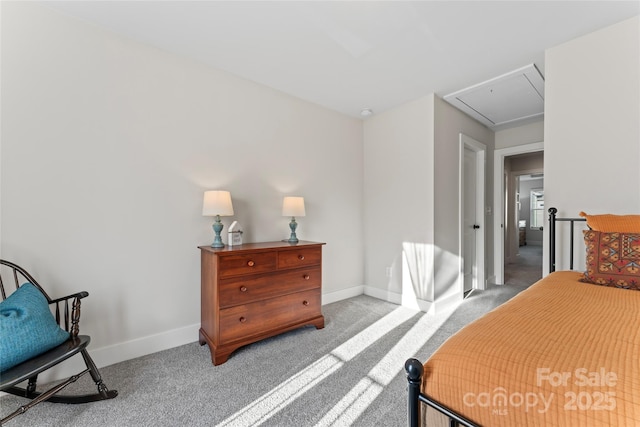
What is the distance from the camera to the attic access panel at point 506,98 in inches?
104

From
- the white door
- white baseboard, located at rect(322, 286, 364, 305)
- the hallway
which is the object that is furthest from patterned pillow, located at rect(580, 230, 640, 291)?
the hallway

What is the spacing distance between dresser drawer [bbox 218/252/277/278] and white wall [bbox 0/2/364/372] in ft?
1.62

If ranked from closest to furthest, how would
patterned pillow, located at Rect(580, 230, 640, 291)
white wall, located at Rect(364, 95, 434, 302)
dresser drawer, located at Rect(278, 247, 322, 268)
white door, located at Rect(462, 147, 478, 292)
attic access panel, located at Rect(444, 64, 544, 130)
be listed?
patterned pillow, located at Rect(580, 230, 640, 291)
dresser drawer, located at Rect(278, 247, 322, 268)
attic access panel, located at Rect(444, 64, 544, 130)
white wall, located at Rect(364, 95, 434, 302)
white door, located at Rect(462, 147, 478, 292)

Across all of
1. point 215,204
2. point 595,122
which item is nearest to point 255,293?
point 215,204

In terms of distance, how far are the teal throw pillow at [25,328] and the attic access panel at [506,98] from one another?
377 centimetres

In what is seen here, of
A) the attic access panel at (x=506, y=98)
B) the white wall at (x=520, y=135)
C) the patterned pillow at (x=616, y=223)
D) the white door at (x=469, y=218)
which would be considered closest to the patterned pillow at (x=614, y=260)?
the patterned pillow at (x=616, y=223)

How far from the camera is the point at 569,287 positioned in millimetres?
1389

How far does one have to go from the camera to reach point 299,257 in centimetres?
249

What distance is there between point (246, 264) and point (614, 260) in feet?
7.53

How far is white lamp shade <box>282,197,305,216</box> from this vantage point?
269 centimetres

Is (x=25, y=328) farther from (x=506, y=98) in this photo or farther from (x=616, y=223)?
(x=506, y=98)

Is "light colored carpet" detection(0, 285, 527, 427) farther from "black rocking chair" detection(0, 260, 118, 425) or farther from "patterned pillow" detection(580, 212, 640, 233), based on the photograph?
"patterned pillow" detection(580, 212, 640, 233)

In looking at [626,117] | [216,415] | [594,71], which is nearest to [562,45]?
[594,71]

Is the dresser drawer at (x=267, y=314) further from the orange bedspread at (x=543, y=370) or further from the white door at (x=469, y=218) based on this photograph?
the white door at (x=469, y=218)
